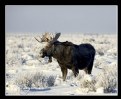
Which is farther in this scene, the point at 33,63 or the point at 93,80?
the point at 33,63

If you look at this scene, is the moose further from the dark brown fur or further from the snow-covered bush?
the snow-covered bush

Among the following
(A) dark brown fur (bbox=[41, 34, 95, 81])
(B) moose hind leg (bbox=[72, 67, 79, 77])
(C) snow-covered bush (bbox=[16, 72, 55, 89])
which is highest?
(A) dark brown fur (bbox=[41, 34, 95, 81])

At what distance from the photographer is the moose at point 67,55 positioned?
45.5ft

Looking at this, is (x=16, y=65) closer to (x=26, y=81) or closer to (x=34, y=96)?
(x=26, y=81)

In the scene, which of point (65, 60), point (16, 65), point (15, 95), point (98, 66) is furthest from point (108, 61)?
point (15, 95)

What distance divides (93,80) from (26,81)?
6.12ft

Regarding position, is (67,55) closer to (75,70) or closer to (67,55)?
(67,55)

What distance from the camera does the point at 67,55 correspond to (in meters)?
14.2

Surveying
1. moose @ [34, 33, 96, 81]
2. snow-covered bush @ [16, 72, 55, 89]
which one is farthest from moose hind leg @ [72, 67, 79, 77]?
snow-covered bush @ [16, 72, 55, 89]

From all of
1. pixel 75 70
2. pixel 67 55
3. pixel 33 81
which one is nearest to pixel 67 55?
pixel 67 55

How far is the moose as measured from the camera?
45.5ft

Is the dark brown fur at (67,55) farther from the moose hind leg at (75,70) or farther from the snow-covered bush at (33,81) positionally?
the snow-covered bush at (33,81)

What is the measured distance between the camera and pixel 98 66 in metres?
17.4
